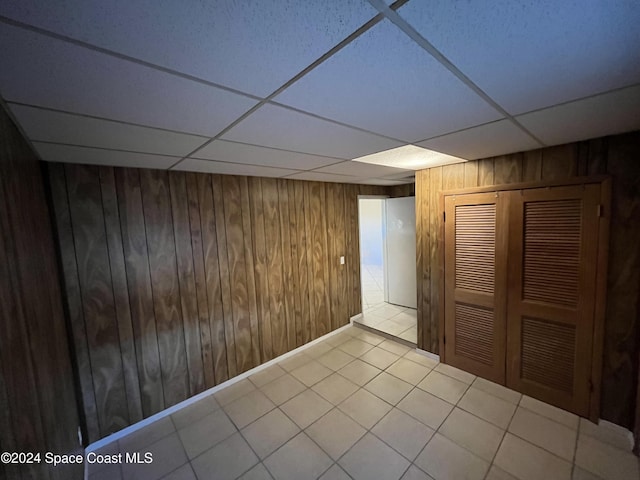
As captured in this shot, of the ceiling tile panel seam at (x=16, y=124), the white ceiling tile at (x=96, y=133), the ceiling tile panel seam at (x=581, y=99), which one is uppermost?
the ceiling tile panel seam at (x=581, y=99)

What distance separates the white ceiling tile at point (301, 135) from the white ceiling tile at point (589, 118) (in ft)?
2.80

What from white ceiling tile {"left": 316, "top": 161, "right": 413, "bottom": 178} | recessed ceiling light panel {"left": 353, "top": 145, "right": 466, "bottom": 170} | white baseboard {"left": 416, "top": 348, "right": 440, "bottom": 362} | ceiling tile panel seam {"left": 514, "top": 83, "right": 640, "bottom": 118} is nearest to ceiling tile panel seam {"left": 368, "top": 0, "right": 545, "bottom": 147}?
ceiling tile panel seam {"left": 514, "top": 83, "right": 640, "bottom": 118}

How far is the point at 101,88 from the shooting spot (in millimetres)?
926

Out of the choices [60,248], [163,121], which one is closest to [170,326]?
[60,248]

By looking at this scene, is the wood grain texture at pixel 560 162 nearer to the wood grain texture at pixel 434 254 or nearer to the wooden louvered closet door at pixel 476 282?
the wooden louvered closet door at pixel 476 282

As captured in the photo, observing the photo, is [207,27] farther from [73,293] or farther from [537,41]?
[73,293]

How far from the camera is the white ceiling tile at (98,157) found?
5.25 ft

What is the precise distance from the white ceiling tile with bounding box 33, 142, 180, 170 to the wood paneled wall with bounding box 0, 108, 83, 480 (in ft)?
0.33

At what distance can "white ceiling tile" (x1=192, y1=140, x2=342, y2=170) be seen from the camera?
5.75ft

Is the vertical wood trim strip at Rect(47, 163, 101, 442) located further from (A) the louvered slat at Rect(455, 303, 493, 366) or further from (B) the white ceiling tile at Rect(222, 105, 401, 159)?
(A) the louvered slat at Rect(455, 303, 493, 366)

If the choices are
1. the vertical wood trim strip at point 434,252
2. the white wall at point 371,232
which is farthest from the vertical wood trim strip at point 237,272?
the white wall at point 371,232

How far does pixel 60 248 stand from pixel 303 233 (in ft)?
7.77

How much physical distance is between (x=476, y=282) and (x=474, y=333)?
1.86ft

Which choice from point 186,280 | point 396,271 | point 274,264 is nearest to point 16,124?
point 186,280
